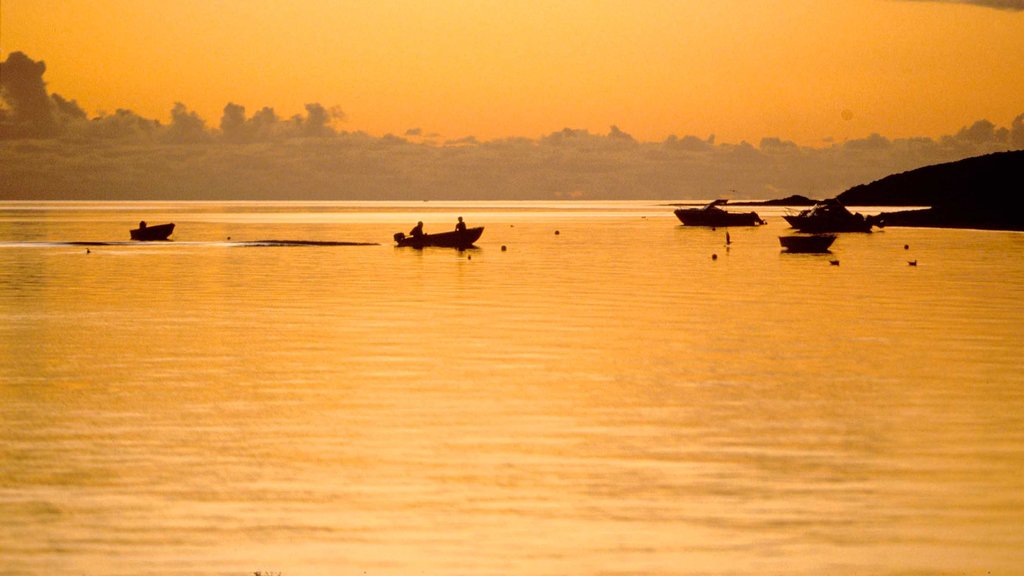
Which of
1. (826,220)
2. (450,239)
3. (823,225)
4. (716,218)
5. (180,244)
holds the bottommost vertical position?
(180,244)

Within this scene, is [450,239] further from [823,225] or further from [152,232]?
[823,225]

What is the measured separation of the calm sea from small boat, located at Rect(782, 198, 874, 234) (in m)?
71.6

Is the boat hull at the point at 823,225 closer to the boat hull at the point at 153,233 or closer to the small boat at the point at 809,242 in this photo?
the small boat at the point at 809,242

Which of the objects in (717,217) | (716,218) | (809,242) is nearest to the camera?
(809,242)

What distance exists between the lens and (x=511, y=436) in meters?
24.5

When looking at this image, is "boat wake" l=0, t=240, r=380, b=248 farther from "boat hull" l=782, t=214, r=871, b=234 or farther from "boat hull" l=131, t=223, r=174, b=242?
"boat hull" l=782, t=214, r=871, b=234

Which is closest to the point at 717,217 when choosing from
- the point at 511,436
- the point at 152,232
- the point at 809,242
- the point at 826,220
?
the point at 826,220

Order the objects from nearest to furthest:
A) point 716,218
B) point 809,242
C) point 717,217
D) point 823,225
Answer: point 809,242
point 823,225
point 717,217
point 716,218

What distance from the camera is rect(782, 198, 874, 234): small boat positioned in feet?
423

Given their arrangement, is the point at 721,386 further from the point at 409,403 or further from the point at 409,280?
the point at 409,280

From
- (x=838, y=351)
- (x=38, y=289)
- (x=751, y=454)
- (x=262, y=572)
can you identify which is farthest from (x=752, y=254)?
(x=262, y=572)

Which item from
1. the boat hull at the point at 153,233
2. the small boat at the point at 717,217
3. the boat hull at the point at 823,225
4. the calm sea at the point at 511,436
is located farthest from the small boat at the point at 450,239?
the small boat at the point at 717,217

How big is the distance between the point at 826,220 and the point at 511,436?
11274cm

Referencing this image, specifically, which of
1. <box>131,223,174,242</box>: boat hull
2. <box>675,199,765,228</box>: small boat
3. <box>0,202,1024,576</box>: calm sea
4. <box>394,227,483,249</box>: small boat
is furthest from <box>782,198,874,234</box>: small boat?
<box>0,202,1024,576</box>: calm sea
